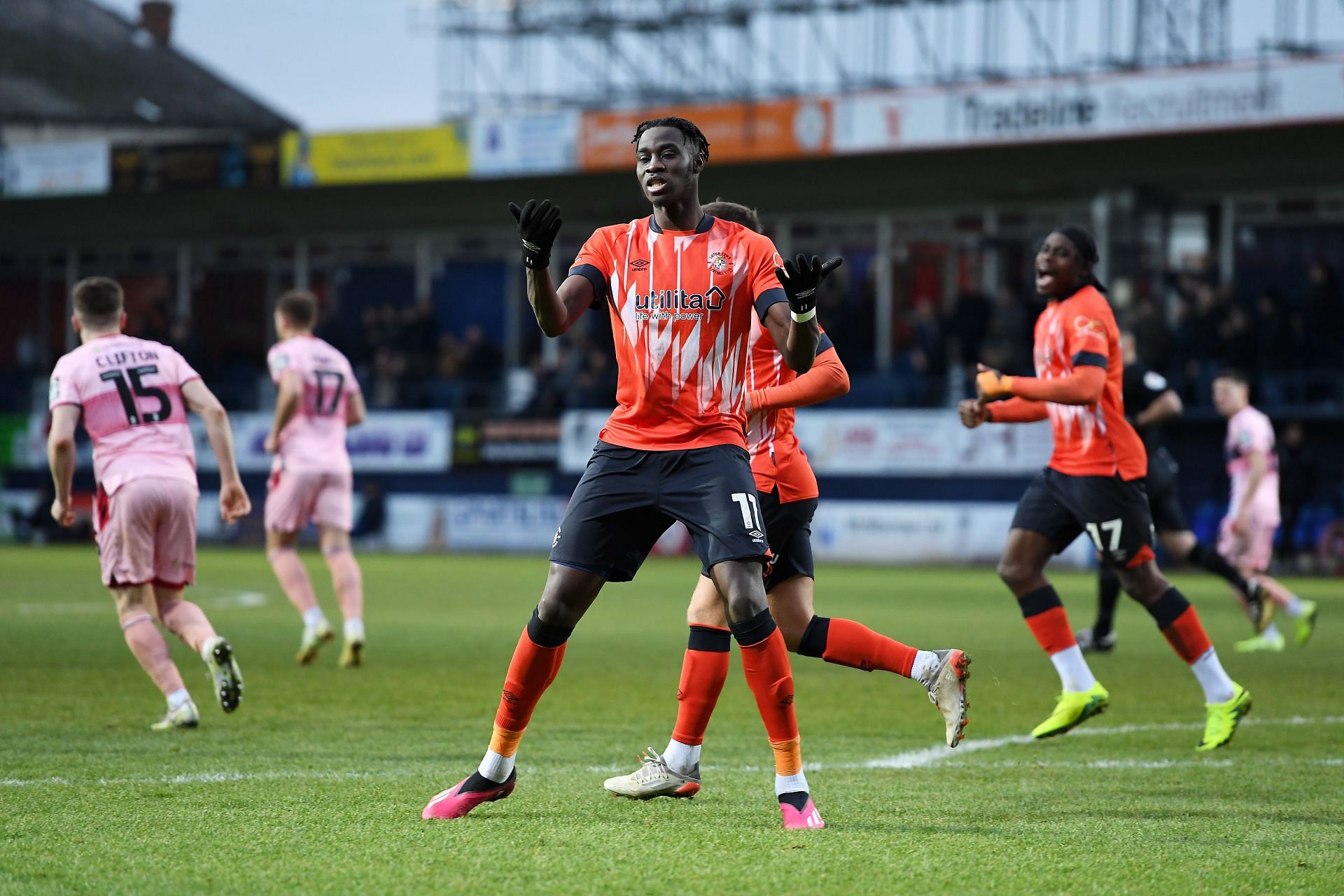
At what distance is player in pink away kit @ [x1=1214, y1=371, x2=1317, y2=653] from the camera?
498 inches

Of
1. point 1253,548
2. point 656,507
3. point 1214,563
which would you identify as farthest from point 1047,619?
point 1253,548

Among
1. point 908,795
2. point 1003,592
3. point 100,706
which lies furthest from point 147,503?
point 1003,592

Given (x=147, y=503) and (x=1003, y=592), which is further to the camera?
(x=1003, y=592)

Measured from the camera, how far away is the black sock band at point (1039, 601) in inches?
308

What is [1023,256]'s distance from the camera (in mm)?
30859

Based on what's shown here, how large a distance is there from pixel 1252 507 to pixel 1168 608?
634 cm

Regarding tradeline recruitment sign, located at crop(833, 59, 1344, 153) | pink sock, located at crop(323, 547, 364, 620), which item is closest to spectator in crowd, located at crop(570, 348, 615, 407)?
tradeline recruitment sign, located at crop(833, 59, 1344, 153)

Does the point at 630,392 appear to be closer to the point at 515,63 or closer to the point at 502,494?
the point at 502,494

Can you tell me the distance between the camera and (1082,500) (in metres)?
7.69

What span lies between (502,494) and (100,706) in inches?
865

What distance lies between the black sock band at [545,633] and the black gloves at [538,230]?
117 centimetres

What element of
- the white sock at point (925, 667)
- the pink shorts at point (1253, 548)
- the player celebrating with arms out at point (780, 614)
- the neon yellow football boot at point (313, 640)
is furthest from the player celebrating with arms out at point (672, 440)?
the pink shorts at point (1253, 548)

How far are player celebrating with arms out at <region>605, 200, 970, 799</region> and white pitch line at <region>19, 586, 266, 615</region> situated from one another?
9.70 metres

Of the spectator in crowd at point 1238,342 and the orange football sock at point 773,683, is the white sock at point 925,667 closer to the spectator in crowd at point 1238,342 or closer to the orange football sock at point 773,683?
the orange football sock at point 773,683
